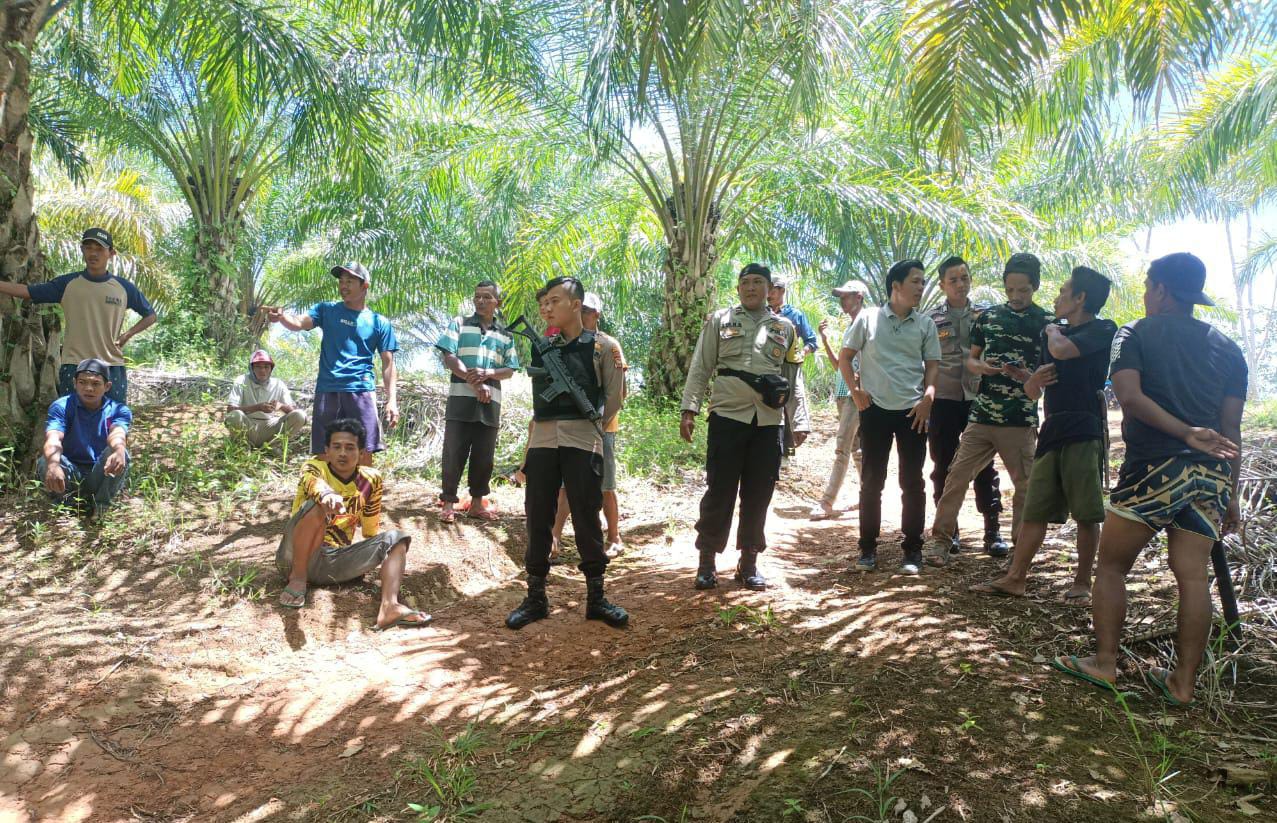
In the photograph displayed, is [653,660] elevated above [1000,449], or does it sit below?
below

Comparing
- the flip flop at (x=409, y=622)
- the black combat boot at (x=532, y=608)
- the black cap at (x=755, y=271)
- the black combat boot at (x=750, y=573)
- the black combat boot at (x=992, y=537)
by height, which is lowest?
the flip flop at (x=409, y=622)

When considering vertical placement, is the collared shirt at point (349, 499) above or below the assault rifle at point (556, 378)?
below

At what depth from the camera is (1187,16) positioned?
13.8 ft

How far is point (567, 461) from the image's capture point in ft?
12.3

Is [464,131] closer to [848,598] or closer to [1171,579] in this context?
[848,598]

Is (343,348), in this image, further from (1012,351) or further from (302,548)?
(1012,351)

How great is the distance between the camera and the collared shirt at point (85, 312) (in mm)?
5156

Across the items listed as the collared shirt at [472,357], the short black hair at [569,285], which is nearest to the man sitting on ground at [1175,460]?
the short black hair at [569,285]

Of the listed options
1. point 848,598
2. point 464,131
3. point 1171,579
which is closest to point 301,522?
point 848,598

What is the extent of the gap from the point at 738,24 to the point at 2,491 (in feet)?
20.5

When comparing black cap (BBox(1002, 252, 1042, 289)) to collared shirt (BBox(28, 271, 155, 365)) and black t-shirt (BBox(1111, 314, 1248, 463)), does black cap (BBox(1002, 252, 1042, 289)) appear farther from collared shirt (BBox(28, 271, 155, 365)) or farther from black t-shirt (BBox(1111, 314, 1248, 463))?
collared shirt (BBox(28, 271, 155, 365))

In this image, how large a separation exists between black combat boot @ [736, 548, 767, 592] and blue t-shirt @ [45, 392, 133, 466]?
441 centimetres

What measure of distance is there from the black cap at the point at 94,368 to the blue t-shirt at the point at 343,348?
1452 mm

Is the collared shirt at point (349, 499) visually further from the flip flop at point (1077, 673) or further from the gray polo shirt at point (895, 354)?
the flip flop at point (1077, 673)
